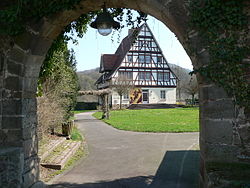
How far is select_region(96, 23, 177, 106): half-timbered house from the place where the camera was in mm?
31831

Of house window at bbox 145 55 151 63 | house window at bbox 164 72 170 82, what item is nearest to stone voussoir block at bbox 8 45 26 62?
house window at bbox 145 55 151 63

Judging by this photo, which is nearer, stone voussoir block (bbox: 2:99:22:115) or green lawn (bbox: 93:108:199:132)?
stone voussoir block (bbox: 2:99:22:115)

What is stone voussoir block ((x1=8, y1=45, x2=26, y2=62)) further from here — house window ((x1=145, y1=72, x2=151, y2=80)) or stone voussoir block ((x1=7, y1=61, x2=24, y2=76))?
house window ((x1=145, y1=72, x2=151, y2=80))

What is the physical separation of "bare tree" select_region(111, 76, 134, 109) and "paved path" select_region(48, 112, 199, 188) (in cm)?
2303

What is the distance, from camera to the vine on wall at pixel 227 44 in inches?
96.9

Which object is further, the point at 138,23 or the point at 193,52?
the point at 138,23

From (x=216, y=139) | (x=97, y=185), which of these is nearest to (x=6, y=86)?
(x=97, y=185)

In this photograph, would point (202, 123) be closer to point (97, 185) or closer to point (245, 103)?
point (245, 103)

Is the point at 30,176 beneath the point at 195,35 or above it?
beneath

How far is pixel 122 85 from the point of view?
102 ft

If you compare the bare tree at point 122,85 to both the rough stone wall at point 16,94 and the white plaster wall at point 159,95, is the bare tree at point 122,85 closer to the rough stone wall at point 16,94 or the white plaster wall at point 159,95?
the white plaster wall at point 159,95

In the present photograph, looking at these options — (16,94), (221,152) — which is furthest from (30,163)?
(221,152)

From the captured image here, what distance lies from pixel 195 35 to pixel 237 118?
3.46 feet

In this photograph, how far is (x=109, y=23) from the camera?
3479mm
